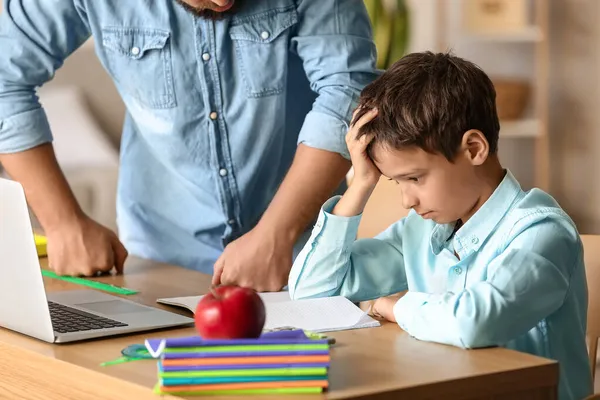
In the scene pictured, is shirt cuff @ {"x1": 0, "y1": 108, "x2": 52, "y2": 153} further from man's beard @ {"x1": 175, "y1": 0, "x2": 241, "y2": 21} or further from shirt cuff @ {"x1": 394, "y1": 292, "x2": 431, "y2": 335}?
shirt cuff @ {"x1": 394, "y1": 292, "x2": 431, "y2": 335}


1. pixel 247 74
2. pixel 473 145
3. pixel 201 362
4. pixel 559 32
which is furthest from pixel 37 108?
pixel 559 32

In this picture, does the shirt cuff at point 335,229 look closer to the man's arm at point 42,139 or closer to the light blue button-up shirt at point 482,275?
the light blue button-up shirt at point 482,275

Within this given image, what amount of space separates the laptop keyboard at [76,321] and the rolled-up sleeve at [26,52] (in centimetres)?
47

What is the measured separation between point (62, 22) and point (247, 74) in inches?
13.6

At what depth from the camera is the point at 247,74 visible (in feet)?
6.04

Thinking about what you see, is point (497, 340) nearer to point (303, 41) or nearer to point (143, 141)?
point (303, 41)

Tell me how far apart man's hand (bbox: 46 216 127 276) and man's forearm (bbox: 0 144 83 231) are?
0.02 metres

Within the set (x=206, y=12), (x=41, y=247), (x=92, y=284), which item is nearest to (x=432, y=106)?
(x=206, y=12)

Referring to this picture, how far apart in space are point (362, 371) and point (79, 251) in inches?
33.1

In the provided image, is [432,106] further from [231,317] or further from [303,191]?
[231,317]

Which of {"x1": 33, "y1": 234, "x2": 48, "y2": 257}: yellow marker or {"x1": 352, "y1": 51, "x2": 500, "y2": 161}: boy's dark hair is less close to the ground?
{"x1": 352, "y1": 51, "x2": 500, "y2": 161}: boy's dark hair

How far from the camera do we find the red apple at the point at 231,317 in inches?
43.1

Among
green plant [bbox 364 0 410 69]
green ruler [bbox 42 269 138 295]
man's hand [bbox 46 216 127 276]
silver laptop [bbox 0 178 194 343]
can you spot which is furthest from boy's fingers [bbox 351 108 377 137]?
green plant [bbox 364 0 410 69]

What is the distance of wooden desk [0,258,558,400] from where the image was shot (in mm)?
1094
